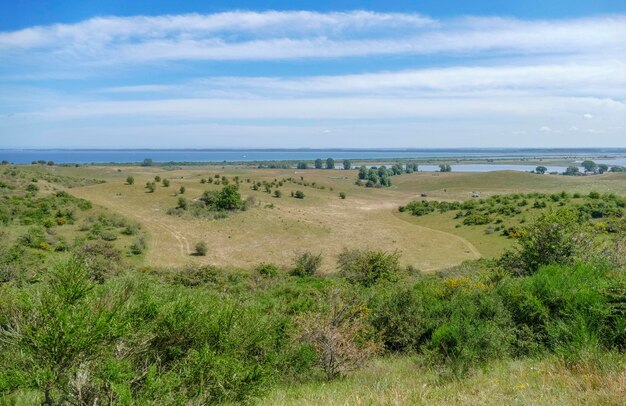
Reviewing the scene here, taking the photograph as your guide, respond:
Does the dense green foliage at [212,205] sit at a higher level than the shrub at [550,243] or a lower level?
lower

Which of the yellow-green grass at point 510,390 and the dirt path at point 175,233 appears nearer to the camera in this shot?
the yellow-green grass at point 510,390

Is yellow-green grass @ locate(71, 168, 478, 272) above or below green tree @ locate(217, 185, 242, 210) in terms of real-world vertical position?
below

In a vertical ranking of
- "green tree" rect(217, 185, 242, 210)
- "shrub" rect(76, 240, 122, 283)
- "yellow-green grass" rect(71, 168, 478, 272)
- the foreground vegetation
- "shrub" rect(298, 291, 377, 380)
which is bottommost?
"yellow-green grass" rect(71, 168, 478, 272)

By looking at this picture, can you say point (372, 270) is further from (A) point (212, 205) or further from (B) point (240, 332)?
(A) point (212, 205)

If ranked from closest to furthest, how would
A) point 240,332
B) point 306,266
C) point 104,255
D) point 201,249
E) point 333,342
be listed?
point 240,332, point 333,342, point 104,255, point 306,266, point 201,249

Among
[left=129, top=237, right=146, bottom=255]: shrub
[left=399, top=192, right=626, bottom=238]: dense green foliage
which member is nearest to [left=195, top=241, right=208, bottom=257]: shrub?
[left=129, top=237, right=146, bottom=255]: shrub

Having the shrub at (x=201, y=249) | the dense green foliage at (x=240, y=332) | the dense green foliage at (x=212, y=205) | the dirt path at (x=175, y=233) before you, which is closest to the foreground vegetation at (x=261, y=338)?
the dense green foliage at (x=240, y=332)

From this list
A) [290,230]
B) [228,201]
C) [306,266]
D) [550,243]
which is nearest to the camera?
[550,243]

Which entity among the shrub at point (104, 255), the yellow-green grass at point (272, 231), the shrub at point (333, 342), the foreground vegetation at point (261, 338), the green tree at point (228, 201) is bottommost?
the yellow-green grass at point (272, 231)

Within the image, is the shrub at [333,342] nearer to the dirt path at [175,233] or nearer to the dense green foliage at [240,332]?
the dense green foliage at [240,332]

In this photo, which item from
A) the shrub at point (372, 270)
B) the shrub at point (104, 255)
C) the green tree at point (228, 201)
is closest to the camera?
the shrub at point (104, 255)

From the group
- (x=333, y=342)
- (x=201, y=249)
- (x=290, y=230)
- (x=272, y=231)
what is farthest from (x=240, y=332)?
(x=290, y=230)

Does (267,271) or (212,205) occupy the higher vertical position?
(212,205)

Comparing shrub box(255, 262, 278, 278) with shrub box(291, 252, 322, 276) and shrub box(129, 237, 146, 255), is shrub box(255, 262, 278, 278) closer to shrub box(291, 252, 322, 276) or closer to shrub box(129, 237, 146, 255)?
shrub box(291, 252, 322, 276)
